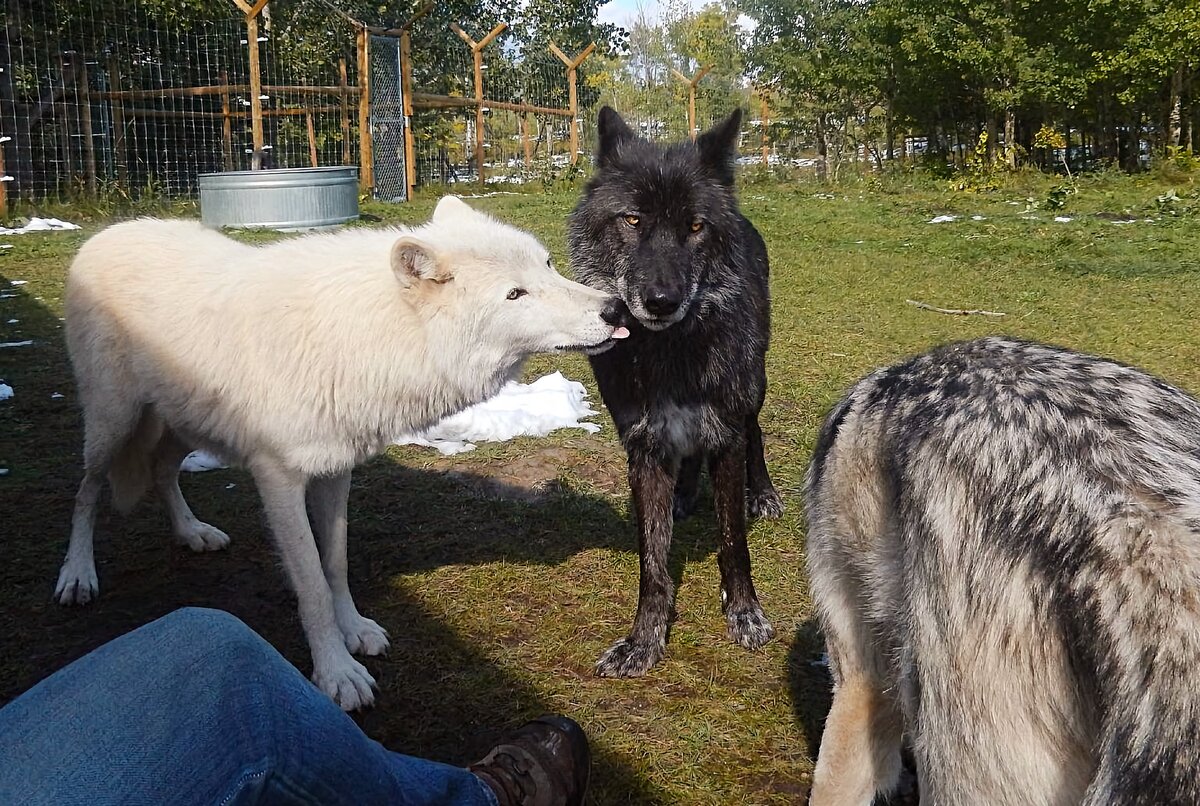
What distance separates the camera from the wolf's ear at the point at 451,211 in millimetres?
3004

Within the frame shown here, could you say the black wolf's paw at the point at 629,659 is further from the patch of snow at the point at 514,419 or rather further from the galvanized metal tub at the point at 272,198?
the galvanized metal tub at the point at 272,198

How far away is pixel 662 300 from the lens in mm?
2979

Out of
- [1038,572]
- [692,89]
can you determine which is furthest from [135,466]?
[692,89]

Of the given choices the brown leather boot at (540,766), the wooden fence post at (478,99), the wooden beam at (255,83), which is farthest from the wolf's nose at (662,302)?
the wooden fence post at (478,99)

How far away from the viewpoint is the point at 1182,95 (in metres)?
19.3

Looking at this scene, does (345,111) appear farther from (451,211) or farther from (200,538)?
(451,211)

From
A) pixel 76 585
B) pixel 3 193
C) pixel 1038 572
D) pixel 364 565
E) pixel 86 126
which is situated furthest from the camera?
pixel 86 126

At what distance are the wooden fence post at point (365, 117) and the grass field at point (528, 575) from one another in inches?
385

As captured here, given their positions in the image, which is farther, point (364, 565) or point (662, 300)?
point (364, 565)

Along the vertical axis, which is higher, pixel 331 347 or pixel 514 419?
pixel 331 347

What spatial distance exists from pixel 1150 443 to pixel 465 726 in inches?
80.4

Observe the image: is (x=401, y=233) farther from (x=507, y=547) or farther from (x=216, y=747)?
(x=216, y=747)

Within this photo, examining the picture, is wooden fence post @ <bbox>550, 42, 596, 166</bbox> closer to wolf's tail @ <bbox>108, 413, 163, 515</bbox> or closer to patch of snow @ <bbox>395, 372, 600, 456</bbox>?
patch of snow @ <bbox>395, 372, 600, 456</bbox>

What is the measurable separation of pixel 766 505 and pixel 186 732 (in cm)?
331
